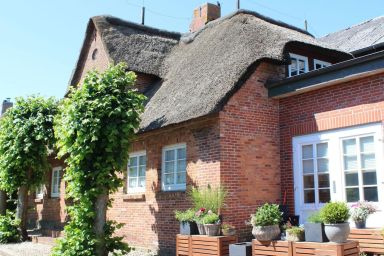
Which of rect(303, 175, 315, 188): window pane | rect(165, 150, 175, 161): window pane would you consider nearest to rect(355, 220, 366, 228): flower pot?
rect(303, 175, 315, 188): window pane

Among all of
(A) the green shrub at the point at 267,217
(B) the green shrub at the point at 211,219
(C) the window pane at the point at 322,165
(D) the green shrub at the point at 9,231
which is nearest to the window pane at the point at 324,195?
(C) the window pane at the point at 322,165

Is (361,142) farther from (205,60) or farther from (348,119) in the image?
(205,60)

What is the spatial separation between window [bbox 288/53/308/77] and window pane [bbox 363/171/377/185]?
3.46m

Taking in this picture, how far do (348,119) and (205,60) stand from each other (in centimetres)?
445

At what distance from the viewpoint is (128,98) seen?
31.9 ft

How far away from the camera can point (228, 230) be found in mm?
8312

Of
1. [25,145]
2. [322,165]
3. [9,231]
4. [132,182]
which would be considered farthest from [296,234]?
[9,231]

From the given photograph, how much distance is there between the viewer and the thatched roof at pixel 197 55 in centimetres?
963

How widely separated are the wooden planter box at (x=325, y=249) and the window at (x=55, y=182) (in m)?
12.3

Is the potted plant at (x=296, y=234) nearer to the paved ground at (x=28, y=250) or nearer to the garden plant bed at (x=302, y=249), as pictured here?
the garden plant bed at (x=302, y=249)

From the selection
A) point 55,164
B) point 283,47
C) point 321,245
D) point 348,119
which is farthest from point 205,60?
point 55,164

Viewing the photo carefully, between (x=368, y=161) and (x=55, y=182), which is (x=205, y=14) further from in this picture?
(x=368, y=161)

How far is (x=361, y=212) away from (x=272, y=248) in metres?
1.75

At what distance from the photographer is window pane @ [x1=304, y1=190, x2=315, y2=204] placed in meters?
9.27
